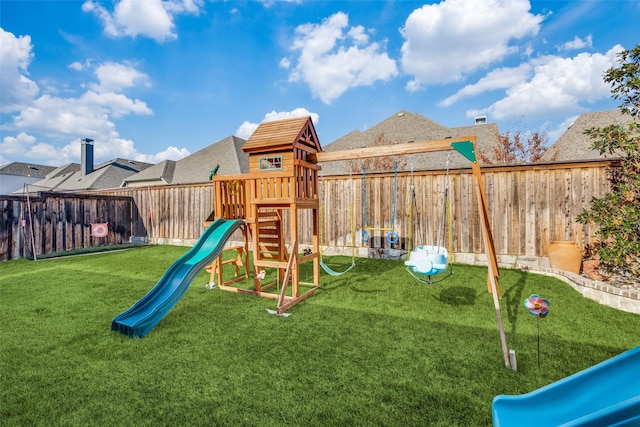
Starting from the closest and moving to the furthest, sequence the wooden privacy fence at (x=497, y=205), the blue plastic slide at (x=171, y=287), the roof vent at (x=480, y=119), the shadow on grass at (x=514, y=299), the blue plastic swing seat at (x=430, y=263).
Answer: the blue plastic slide at (x=171, y=287) → the shadow on grass at (x=514, y=299) → the blue plastic swing seat at (x=430, y=263) → the wooden privacy fence at (x=497, y=205) → the roof vent at (x=480, y=119)

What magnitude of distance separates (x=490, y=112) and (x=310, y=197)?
902 inches

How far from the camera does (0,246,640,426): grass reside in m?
2.35

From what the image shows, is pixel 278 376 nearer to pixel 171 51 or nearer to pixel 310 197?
pixel 310 197

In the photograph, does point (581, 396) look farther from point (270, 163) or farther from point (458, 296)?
point (270, 163)

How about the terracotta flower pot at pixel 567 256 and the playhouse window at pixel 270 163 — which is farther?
the terracotta flower pot at pixel 567 256

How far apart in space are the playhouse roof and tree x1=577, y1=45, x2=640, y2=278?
5657mm

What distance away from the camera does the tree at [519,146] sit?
18625 millimetres

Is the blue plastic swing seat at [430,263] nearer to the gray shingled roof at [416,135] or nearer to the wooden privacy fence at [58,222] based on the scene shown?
the wooden privacy fence at [58,222]

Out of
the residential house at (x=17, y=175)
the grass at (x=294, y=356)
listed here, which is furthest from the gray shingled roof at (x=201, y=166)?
the residential house at (x=17, y=175)

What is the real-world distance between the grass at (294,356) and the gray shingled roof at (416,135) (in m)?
13.0

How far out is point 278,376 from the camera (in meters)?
2.83

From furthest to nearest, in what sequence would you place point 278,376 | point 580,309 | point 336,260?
point 336,260
point 580,309
point 278,376

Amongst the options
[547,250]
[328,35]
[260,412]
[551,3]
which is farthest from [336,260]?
[551,3]

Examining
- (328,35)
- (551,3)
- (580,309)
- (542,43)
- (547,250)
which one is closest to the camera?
(580,309)
